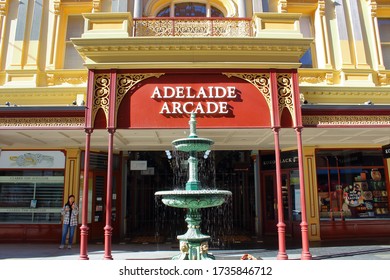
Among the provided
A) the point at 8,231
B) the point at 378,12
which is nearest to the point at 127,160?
the point at 8,231

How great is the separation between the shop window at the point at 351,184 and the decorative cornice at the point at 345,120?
12.7ft

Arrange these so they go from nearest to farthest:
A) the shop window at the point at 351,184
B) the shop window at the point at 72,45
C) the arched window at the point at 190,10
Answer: the shop window at the point at 72,45 < the shop window at the point at 351,184 < the arched window at the point at 190,10

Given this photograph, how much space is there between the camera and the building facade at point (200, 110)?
947 centimetres

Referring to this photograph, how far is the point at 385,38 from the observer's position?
1358 cm

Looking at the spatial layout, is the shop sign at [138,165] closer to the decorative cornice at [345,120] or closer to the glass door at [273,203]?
the glass door at [273,203]

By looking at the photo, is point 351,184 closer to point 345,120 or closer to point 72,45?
point 345,120

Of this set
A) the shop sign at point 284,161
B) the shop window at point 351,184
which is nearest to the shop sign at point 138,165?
the shop sign at point 284,161

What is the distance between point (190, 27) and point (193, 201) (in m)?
5.58

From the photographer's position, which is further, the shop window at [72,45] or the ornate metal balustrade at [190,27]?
the shop window at [72,45]

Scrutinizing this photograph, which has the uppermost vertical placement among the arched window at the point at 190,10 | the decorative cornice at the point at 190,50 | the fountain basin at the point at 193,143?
the arched window at the point at 190,10

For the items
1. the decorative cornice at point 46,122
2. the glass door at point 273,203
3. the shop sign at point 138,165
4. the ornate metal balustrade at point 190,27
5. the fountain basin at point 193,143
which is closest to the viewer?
the fountain basin at point 193,143

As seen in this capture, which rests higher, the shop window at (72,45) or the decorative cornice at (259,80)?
the shop window at (72,45)

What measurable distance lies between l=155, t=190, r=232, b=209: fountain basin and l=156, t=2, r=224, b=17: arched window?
29.0 ft

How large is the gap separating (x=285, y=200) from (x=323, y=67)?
5.42m
